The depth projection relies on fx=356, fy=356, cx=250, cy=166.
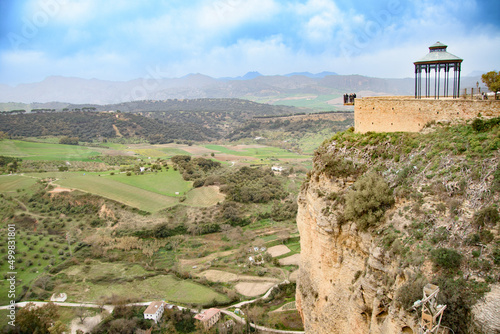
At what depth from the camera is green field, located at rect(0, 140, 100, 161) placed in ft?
207

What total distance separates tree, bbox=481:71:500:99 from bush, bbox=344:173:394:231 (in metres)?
6.92

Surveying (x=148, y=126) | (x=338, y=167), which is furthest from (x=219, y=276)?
(x=148, y=126)

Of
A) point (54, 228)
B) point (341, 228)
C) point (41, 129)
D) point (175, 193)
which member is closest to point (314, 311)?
point (341, 228)

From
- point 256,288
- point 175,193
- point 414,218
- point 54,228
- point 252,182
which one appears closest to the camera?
point 414,218

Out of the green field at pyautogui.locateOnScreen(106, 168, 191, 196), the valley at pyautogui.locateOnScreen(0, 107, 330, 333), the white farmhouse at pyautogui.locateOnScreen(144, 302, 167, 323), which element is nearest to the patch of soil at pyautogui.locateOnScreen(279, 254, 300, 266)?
the valley at pyautogui.locateOnScreen(0, 107, 330, 333)

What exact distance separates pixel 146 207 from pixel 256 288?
2340cm

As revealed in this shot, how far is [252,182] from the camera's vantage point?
63031mm

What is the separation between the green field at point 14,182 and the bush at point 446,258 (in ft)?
168

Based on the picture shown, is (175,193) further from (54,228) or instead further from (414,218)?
(414,218)

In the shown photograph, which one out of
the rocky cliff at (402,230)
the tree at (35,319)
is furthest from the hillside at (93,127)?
the rocky cliff at (402,230)

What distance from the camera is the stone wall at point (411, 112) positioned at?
50.0ft

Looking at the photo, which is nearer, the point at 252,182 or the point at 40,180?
the point at 40,180

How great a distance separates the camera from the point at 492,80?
17.3m

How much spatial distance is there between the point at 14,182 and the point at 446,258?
54280 mm
